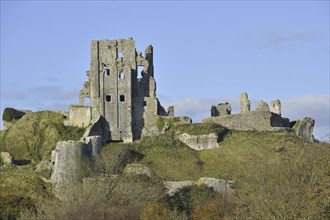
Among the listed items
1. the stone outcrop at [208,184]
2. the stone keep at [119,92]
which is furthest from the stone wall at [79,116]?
the stone outcrop at [208,184]

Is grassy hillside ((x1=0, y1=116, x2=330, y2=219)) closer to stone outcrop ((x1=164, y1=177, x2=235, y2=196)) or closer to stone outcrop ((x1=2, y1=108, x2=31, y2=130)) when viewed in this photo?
stone outcrop ((x1=164, y1=177, x2=235, y2=196))

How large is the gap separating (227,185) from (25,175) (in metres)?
14.5

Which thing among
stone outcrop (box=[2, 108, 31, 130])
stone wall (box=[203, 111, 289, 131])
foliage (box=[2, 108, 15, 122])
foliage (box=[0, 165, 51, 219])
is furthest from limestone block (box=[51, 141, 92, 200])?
foliage (box=[2, 108, 15, 122])

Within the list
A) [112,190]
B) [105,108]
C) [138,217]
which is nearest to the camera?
[138,217]

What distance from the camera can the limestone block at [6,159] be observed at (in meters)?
77.6

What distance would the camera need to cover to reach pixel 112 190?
63719mm

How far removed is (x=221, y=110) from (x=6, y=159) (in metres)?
17.5

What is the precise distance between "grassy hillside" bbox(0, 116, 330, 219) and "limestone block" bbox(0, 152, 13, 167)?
159 centimetres

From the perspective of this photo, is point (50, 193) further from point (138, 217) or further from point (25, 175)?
point (138, 217)

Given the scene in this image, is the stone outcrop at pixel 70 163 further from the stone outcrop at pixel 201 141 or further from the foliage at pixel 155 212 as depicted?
the foliage at pixel 155 212

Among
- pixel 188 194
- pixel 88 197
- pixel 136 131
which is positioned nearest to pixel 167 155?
pixel 136 131

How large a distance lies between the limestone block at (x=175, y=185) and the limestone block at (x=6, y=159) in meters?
14.6

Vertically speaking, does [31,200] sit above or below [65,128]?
below

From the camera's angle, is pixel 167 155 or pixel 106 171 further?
pixel 167 155
